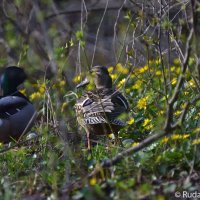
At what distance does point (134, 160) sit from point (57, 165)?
765 mm

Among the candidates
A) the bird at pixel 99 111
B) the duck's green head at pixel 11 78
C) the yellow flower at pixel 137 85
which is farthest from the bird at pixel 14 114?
the bird at pixel 99 111

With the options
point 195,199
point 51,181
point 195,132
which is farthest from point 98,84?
point 195,199

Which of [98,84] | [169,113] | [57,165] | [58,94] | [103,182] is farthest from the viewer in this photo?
[98,84]

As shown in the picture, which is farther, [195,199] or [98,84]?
[98,84]

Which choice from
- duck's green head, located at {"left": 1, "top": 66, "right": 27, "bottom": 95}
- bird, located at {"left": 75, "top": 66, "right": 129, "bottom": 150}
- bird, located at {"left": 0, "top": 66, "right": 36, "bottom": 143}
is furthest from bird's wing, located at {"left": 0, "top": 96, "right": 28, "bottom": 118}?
bird, located at {"left": 75, "top": 66, "right": 129, "bottom": 150}

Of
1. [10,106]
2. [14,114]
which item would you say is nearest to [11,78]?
[10,106]

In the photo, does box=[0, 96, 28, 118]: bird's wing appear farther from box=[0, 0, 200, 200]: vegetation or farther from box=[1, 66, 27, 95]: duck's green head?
box=[0, 0, 200, 200]: vegetation

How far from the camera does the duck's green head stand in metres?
10.8

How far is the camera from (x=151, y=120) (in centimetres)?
837

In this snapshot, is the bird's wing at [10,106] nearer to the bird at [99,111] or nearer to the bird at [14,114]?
the bird at [14,114]

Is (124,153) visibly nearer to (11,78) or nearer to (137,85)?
(137,85)

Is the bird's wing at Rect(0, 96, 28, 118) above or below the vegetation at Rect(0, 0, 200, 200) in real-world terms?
below

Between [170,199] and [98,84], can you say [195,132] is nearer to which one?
[170,199]

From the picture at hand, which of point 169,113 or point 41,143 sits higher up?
point 169,113
